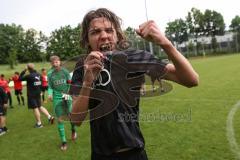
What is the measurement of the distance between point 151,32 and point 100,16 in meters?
0.61

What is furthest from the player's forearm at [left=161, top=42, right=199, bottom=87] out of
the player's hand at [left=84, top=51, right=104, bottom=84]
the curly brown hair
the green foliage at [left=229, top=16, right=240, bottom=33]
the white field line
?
the green foliage at [left=229, top=16, right=240, bottom=33]

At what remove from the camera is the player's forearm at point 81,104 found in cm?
212

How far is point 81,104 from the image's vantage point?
7.15ft

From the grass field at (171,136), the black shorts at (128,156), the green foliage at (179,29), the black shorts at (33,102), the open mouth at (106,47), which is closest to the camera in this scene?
the open mouth at (106,47)

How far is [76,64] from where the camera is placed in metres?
2.13

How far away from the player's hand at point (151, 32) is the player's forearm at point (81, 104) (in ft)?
1.59

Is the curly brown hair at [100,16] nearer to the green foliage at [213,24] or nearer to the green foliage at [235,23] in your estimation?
the green foliage at [213,24]

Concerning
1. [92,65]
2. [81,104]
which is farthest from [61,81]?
[92,65]

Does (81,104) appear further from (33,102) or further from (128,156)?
(33,102)

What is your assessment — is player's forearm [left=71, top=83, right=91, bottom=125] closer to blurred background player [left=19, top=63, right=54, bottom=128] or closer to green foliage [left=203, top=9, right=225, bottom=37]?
blurred background player [left=19, top=63, right=54, bottom=128]

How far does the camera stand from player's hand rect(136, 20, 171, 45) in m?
1.79

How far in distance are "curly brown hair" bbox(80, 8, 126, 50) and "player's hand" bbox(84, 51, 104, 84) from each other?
352 mm

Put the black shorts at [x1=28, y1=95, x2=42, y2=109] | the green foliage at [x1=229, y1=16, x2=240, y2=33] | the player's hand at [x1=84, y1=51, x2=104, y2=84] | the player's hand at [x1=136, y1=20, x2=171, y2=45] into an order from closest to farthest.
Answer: the player's hand at [x1=136, y1=20, x2=171, y2=45] < the player's hand at [x1=84, y1=51, x2=104, y2=84] < the black shorts at [x1=28, y1=95, x2=42, y2=109] < the green foliage at [x1=229, y1=16, x2=240, y2=33]

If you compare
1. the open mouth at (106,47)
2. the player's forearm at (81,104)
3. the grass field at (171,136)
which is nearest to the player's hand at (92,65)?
the player's forearm at (81,104)
